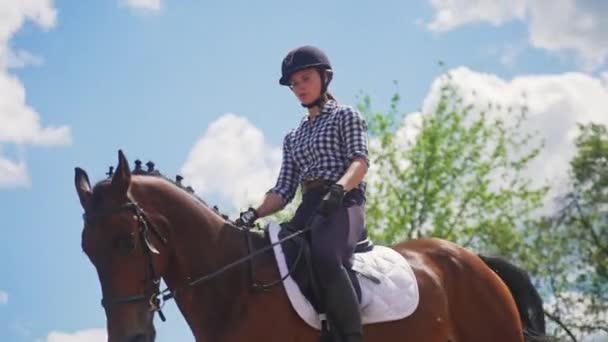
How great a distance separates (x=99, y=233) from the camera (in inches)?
247

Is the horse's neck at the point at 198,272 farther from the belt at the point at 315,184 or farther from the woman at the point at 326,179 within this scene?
the belt at the point at 315,184

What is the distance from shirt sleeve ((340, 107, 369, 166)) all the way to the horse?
1030 millimetres

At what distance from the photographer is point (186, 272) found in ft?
22.5

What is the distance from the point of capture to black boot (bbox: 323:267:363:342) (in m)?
6.97

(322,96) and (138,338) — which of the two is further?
(322,96)

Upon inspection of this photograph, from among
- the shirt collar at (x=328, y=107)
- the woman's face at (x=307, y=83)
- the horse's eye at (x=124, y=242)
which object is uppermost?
the woman's face at (x=307, y=83)

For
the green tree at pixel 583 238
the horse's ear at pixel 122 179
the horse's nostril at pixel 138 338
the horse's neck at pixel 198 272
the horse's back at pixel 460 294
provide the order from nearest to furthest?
the horse's nostril at pixel 138 338, the horse's ear at pixel 122 179, the horse's neck at pixel 198 272, the horse's back at pixel 460 294, the green tree at pixel 583 238

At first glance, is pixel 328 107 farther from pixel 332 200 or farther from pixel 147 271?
pixel 147 271

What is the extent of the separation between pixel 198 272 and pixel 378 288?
5.37 feet

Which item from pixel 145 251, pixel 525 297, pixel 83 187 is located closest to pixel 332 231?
pixel 145 251

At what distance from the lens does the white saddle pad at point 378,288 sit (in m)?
7.05

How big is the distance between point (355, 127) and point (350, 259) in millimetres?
1105

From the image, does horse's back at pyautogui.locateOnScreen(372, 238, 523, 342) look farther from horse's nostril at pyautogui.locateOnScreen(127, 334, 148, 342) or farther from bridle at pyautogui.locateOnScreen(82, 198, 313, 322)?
horse's nostril at pyautogui.locateOnScreen(127, 334, 148, 342)

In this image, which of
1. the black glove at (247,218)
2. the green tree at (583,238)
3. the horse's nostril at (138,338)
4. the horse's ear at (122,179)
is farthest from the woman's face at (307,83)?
the green tree at (583,238)
